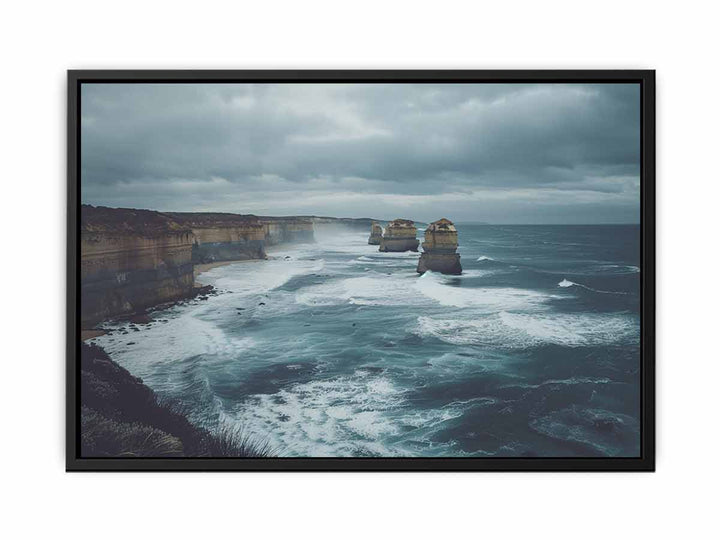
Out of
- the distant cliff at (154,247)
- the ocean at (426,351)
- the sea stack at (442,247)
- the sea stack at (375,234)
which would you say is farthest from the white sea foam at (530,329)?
the distant cliff at (154,247)

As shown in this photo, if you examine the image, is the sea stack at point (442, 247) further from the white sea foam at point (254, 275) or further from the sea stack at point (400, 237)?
the white sea foam at point (254, 275)

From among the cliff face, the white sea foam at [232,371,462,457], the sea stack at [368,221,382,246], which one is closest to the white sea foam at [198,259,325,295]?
the cliff face

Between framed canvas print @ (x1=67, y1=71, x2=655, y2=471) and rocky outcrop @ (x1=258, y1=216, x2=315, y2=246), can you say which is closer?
framed canvas print @ (x1=67, y1=71, x2=655, y2=471)

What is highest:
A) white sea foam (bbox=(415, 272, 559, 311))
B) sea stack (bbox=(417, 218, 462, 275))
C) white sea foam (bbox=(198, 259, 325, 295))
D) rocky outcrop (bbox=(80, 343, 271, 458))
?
sea stack (bbox=(417, 218, 462, 275))

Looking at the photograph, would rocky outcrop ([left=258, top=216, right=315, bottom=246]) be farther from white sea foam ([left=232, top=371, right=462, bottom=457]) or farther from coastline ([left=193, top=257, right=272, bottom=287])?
white sea foam ([left=232, top=371, right=462, bottom=457])

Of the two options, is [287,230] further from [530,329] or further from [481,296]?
[530,329]
